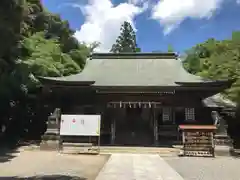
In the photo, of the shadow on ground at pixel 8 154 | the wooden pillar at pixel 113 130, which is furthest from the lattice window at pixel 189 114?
the shadow on ground at pixel 8 154

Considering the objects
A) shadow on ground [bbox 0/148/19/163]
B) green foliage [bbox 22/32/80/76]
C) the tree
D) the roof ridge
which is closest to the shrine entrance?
green foliage [bbox 22/32/80/76]

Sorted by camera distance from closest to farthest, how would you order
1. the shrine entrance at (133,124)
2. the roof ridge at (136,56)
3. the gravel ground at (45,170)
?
1. the gravel ground at (45,170)
2. the shrine entrance at (133,124)
3. the roof ridge at (136,56)

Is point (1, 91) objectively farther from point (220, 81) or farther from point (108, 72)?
point (220, 81)

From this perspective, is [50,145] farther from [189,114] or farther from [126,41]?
[126,41]

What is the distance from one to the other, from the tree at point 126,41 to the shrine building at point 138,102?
46119mm

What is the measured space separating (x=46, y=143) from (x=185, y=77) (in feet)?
35.6

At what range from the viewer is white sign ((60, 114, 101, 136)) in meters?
16.5

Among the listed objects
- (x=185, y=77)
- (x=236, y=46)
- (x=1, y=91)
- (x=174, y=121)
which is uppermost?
(x=236, y=46)

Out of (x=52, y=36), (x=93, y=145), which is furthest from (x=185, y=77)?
(x=52, y=36)

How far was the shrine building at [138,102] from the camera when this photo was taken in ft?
62.6

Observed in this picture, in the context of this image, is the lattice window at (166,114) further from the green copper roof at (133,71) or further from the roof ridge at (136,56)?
the roof ridge at (136,56)

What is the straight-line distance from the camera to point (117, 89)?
19.3m

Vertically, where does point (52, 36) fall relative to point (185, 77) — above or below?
above

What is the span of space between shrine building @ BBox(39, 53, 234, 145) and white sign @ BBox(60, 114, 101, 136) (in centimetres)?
298
